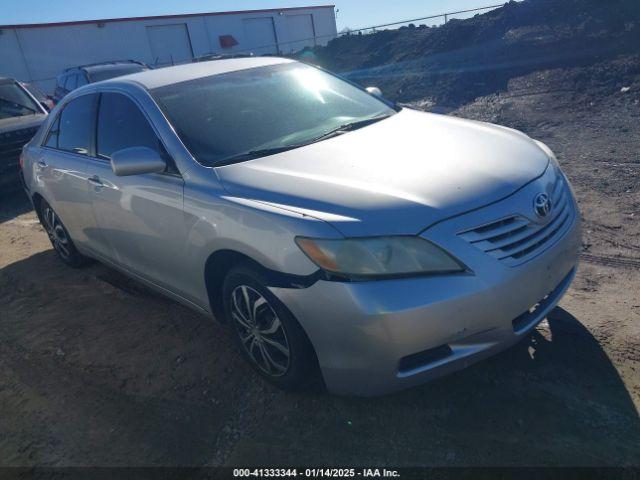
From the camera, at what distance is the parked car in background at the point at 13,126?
→ 8156 millimetres

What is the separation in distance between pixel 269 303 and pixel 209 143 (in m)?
1.10

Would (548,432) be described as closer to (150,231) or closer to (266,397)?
(266,397)

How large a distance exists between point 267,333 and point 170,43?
32.8 meters

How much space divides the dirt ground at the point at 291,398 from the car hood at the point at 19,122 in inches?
193

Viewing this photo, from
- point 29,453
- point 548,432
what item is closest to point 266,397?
point 29,453

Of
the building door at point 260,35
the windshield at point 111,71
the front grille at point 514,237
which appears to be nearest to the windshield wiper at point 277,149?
the front grille at point 514,237

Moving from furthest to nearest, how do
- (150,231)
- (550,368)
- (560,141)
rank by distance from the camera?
1. (560,141)
2. (150,231)
3. (550,368)

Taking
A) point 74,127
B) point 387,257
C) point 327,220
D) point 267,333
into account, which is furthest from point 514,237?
point 74,127

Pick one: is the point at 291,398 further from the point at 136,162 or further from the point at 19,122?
the point at 19,122

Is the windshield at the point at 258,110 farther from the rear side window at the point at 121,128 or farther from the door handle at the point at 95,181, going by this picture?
the door handle at the point at 95,181

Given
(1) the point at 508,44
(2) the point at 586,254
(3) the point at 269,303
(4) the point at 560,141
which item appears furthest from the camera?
(1) the point at 508,44

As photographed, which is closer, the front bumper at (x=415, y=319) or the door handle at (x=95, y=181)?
the front bumper at (x=415, y=319)

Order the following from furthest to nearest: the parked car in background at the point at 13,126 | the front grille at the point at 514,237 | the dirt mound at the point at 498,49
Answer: the dirt mound at the point at 498,49, the parked car in background at the point at 13,126, the front grille at the point at 514,237

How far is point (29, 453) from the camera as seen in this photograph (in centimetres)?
282
